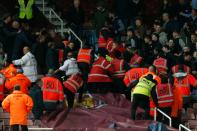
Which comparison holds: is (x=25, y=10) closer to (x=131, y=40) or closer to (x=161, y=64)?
(x=131, y=40)

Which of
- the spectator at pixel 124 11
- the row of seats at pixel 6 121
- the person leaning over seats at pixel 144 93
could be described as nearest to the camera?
the person leaning over seats at pixel 144 93

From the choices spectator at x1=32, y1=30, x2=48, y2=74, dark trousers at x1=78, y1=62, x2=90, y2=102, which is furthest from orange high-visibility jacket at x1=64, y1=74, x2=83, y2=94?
spectator at x1=32, y1=30, x2=48, y2=74

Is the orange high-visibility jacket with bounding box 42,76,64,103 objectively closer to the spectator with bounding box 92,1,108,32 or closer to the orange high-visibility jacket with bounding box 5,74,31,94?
the orange high-visibility jacket with bounding box 5,74,31,94

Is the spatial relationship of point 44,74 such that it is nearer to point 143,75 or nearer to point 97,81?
point 97,81

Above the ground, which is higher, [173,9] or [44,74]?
[173,9]

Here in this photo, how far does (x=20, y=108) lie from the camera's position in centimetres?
2570

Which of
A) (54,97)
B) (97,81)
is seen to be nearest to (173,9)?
(97,81)

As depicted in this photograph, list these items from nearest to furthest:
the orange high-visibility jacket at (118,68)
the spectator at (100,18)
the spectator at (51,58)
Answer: the orange high-visibility jacket at (118,68) < the spectator at (51,58) < the spectator at (100,18)

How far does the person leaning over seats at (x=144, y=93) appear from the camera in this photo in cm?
2686

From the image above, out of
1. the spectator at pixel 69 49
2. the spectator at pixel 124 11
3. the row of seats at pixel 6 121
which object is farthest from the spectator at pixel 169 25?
the row of seats at pixel 6 121

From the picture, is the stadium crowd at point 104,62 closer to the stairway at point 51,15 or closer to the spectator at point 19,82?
the spectator at point 19,82

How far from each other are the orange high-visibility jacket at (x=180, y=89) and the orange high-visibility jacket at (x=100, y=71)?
7.02 feet

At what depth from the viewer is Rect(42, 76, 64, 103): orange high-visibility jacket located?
27.4m

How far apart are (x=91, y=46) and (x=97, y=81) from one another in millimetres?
3299
